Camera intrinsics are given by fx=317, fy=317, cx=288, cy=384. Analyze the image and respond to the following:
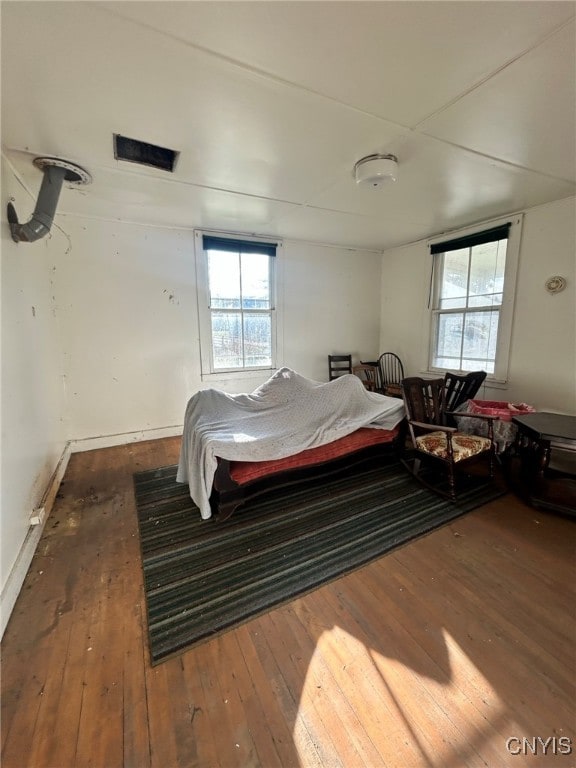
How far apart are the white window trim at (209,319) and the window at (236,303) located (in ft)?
0.04

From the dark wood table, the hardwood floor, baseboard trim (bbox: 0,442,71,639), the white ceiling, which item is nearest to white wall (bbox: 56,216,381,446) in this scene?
the white ceiling

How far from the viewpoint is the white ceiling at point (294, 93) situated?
3.78 feet

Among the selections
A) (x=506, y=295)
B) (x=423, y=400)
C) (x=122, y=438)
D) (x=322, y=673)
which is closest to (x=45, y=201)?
(x=122, y=438)

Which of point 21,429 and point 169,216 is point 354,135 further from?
point 21,429

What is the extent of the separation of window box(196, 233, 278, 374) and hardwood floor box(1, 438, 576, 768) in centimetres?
269

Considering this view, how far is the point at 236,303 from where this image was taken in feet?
13.4

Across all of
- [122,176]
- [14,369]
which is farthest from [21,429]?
[122,176]

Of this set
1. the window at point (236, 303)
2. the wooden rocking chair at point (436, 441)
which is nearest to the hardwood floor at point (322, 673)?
the wooden rocking chair at point (436, 441)

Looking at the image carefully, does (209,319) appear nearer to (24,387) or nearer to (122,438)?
(122,438)

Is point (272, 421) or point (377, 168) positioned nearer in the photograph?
point (377, 168)

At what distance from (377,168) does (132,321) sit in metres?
2.85

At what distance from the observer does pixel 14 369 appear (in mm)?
1906

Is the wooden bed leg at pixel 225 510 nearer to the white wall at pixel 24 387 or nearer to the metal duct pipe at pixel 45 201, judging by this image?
the white wall at pixel 24 387

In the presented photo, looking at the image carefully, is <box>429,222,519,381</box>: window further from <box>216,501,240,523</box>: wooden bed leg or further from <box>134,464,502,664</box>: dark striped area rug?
<box>216,501,240,523</box>: wooden bed leg
